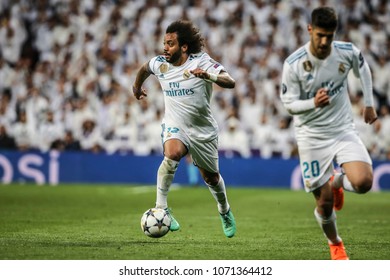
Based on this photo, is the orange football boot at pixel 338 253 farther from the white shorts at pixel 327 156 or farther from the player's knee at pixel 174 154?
the player's knee at pixel 174 154

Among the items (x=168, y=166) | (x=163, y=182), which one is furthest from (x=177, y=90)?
(x=163, y=182)

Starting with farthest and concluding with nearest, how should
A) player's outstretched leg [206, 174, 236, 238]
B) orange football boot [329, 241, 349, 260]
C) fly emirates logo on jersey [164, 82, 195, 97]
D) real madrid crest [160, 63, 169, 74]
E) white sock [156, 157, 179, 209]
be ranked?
player's outstretched leg [206, 174, 236, 238], real madrid crest [160, 63, 169, 74], fly emirates logo on jersey [164, 82, 195, 97], white sock [156, 157, 179, 209], orange football boot [329, 241, 349, 260]

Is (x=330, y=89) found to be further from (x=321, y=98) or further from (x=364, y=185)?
(x=364, y=185)

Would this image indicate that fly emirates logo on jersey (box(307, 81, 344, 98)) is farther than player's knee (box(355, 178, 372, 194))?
Yes

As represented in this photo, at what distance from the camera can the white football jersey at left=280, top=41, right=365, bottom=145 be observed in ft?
27.4

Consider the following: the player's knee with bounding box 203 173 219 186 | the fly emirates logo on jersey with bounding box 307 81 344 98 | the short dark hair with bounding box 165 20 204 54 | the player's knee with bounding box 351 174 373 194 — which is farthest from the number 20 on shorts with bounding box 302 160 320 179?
the short dark hair with bounding box 165 20 204 54

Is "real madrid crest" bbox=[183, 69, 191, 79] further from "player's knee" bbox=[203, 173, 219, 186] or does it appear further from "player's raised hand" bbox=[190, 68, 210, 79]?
"player's knee" bbox=[203, 173, 219, 186]

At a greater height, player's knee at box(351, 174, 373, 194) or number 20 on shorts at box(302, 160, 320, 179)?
number 20 on shorts at box(302, 160, 320, 179)

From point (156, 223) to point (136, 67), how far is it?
14.4 metres

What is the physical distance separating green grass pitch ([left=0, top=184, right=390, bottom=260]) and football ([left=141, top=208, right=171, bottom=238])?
0.54 ft

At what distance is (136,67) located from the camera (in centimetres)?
2384

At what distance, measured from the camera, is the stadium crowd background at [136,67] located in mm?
22688

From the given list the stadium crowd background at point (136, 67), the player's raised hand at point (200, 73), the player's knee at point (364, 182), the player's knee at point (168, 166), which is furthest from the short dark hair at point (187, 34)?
the stadium crowd background at point (136, 67)
